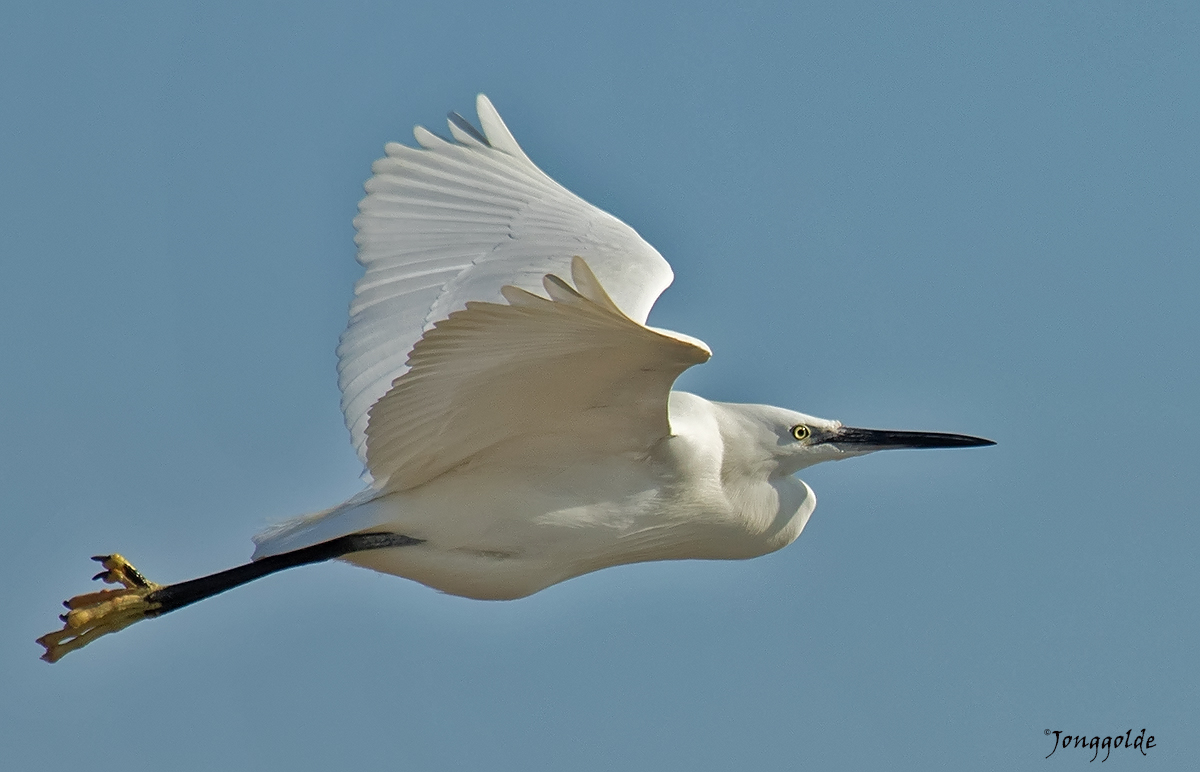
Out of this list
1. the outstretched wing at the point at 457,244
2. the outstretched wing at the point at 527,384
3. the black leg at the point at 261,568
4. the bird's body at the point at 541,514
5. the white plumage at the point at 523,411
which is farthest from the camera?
the outstretched wing at the point at 457,244

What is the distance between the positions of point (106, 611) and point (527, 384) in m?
2.23

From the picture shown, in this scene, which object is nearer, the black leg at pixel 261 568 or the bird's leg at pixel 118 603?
the black leg at pixel 261 568

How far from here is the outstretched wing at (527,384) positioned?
14.3 ft

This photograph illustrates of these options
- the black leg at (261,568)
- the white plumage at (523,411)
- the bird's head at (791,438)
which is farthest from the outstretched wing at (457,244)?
the bird's head at (791,438)

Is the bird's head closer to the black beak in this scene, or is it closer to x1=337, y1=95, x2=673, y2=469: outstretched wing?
the black beak

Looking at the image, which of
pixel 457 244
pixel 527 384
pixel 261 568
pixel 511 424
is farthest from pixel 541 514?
pixel 457 244

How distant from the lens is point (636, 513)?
567 cm

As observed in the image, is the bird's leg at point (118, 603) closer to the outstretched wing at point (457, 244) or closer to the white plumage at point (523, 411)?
the white plumage at point (523, 411)

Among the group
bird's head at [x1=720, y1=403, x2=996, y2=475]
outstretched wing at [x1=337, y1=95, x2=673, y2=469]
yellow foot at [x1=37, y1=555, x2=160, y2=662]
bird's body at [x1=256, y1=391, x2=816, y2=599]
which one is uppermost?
outstretched wing at [x1=337, y1=95, x2=673, y2=469]

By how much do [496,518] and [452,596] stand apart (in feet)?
1.80

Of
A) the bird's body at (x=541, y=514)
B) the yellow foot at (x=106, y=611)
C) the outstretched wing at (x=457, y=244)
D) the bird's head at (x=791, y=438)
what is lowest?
the yellow foot at (x=106, y=611)

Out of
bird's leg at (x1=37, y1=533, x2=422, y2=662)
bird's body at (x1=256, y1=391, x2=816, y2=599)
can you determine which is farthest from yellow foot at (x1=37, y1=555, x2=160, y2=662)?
bird's body at (x1=256, y1=391, x2=816, y2=599)

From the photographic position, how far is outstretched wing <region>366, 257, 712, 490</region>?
14.3 feet

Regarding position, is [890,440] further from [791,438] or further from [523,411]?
[523,411]
